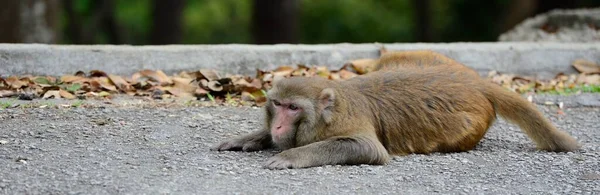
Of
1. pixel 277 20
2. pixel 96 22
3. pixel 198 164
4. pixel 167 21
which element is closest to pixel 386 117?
pixel 198 164

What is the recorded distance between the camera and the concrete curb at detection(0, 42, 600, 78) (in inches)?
340

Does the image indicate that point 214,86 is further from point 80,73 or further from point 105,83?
point 80,73

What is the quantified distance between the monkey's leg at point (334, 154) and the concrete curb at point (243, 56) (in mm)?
3309

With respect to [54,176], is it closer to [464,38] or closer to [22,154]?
[22,154]

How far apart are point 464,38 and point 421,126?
1790cm

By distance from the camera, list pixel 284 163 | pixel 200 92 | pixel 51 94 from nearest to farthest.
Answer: pixel 284 163
pixel 51 94
pixel 200 92

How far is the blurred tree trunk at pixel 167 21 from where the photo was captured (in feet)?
60.5

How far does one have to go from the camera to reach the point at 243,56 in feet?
29.9

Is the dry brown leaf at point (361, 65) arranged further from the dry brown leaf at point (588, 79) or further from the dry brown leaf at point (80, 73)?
the dry brown leaf at point (80, 73)

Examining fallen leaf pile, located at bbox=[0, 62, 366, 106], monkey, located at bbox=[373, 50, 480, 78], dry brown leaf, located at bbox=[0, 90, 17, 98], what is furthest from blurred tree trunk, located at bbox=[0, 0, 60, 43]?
monkey, located at bbox=[373, 50, 480, 78]

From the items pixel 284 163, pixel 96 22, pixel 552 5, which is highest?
pixel 96 22

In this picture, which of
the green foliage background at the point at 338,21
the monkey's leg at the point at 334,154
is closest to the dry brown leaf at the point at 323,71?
the monkey's leg at the point at 334,154

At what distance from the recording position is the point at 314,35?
24.6 m

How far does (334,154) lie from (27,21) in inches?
296
